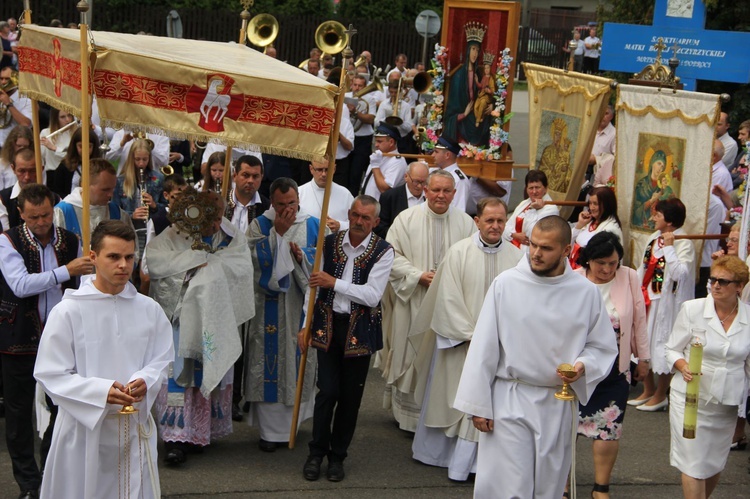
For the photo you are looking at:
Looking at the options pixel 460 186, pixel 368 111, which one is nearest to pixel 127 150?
pixel 460 186

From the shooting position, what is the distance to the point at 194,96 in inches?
264

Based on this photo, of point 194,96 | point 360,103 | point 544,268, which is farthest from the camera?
point 360,103

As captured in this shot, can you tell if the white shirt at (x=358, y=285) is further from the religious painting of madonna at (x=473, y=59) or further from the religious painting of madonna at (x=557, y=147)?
the religious painting of madonna at (x=473, y=59)

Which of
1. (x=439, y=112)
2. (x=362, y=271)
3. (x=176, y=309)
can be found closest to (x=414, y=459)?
(x=362, y=271)

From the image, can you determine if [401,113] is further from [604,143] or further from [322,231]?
[322,231]

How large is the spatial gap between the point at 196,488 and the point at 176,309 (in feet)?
3.89

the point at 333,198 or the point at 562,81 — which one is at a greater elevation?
the point at 562,81

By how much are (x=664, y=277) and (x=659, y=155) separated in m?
1.21

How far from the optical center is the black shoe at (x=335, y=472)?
749cm

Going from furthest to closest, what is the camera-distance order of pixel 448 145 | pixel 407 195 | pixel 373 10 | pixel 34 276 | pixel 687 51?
pixel 373 10, pixel 687 51, pixel 448 145, pixel 407 195, pixel 34 276

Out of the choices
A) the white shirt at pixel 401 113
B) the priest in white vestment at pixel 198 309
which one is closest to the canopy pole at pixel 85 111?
the priest in white vestment at pixel 198 309

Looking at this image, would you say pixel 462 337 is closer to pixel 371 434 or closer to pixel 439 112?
pixel 371 434

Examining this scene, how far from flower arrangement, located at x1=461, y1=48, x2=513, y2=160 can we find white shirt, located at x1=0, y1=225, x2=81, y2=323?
6343 mm

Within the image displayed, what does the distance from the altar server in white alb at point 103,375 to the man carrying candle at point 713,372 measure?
3.21 m
